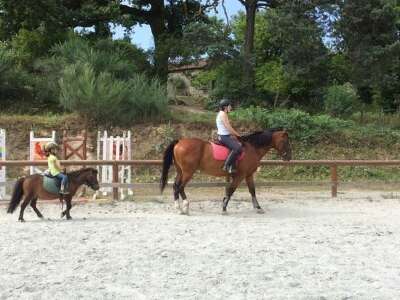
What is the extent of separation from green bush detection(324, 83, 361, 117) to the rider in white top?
41.1ft

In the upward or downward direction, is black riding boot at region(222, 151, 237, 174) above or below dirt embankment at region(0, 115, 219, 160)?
below

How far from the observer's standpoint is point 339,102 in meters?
23.1

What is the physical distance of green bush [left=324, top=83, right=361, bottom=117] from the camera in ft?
75.8

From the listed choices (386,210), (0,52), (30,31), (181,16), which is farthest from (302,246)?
(181,16)

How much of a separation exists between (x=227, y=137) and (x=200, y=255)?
15.5 feet

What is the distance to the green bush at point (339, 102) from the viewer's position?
23.1 m

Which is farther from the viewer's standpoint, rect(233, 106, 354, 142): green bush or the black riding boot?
rect(233, 106, 354, 142): green bush

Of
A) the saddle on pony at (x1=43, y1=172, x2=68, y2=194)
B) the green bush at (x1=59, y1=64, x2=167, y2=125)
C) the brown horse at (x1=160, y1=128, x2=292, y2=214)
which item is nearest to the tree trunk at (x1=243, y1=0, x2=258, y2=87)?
the green bush at (x1=59, y1=64, x2=167, y2=125)

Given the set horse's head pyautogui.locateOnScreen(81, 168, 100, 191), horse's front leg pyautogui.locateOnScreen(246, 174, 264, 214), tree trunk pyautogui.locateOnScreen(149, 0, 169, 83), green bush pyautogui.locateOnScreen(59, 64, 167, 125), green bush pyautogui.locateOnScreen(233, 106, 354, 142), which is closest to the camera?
horse's head pyautogui.locateOnScreen(81, 168, 100, 191)

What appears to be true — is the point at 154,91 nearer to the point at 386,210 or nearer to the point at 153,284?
the point at 386,210

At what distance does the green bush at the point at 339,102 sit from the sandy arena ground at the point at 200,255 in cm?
1163

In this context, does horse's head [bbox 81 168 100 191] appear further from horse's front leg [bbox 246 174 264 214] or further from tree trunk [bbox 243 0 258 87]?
tree trunk [bbox 243 0 258 87]

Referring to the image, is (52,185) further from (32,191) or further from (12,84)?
(12,84)

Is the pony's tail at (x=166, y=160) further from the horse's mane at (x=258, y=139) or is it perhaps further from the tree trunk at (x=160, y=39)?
the tree trunk at (x=160, y=39)
